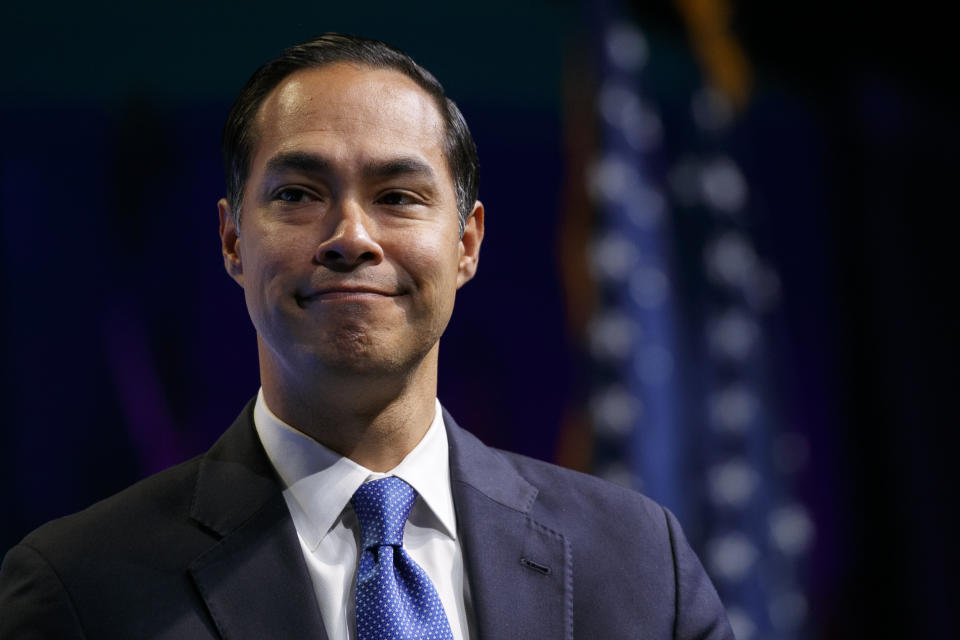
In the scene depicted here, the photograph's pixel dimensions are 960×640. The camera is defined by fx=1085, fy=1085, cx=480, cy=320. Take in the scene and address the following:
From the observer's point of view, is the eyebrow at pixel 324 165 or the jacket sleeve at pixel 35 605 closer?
the jacket sleeve at pixel 35 605

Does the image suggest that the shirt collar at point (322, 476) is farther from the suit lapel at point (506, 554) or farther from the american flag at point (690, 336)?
the american flag at point (690, 336)

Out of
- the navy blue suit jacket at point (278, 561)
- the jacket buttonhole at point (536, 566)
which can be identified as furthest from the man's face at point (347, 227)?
the jacket buttonhole at point (536, 566)

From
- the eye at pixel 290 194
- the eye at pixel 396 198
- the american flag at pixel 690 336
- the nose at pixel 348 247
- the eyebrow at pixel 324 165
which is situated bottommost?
the american flag at pixel 690 336

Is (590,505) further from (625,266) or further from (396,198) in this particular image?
(625,266)

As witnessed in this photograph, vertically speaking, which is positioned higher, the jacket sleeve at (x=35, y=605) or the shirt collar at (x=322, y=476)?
the shirt collar at (x=322, y=476)

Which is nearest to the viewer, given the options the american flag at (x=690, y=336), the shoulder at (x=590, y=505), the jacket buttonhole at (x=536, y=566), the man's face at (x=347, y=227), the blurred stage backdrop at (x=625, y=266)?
the man's face at (x=347, y=227)

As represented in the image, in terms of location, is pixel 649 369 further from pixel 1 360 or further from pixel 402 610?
pixel 402 610

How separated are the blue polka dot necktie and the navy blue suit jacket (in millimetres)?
69

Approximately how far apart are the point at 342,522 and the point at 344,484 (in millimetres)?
55

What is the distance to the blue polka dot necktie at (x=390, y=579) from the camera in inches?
57.7

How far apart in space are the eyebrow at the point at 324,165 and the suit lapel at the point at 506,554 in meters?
0.45

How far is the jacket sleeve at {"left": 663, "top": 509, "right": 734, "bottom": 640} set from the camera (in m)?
1.68

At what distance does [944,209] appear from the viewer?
5.02 m

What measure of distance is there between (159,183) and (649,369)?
1.94 m
